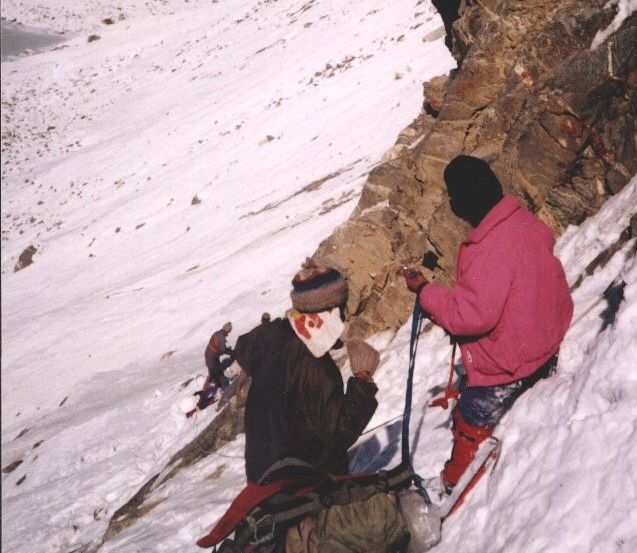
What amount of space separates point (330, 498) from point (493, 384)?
3.77 ft

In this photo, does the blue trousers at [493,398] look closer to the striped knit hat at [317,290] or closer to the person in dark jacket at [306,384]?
the person in dark jacket at [306,384]

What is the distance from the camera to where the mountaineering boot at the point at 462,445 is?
10.4 ft

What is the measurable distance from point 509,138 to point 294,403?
4.74 metres

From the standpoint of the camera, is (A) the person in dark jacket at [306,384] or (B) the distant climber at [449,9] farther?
(B) the distant climber at [449,9]

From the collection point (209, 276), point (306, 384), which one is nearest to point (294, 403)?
point (306, 384)

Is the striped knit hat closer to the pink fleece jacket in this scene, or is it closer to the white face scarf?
the white face scarf

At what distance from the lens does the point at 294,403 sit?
2662 millimetres

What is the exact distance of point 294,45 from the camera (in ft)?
114

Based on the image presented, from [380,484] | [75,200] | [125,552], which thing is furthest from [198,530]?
[75,200]

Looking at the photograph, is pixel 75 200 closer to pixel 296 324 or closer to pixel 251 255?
pixel 251 255

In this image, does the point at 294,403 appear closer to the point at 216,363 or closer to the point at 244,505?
the point at 244,505

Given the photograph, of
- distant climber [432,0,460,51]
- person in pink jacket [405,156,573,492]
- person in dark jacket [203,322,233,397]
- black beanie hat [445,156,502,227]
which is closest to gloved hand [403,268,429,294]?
person in pink jacket [405,156,573,492]

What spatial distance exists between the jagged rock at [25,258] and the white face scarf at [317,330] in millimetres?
30259

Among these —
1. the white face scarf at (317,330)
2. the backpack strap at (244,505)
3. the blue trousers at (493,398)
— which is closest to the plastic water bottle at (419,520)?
the blue trousers at (493,398)
